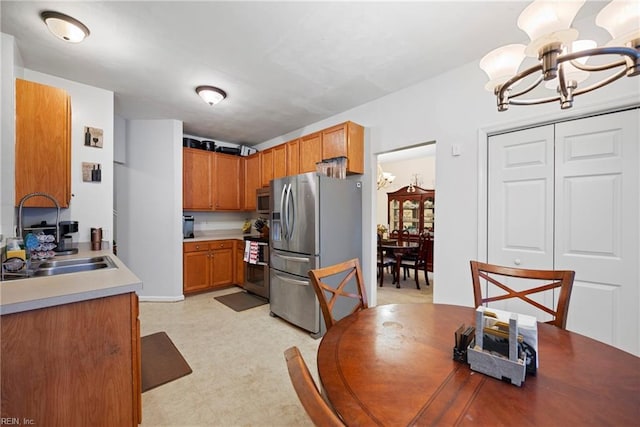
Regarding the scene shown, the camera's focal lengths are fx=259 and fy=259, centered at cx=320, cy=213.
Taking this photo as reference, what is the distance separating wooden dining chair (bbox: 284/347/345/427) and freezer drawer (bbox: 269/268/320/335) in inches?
87.2

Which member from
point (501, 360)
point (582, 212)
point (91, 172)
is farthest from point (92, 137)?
point (582, 212)

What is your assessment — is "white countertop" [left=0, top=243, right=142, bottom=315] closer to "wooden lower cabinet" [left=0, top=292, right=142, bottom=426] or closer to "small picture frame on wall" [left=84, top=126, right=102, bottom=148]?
"wooden lower cabinet" [left=0, top=292, right=142, bottom=426]

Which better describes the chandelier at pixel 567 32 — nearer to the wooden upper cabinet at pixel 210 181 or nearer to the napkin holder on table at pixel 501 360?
the napkin holder on table at pixel 501 360

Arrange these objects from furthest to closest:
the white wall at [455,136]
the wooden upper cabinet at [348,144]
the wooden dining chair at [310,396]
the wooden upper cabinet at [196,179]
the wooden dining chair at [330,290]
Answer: the wooden upper cabinet at [196,179] < the wooden upper cabinet at [348,144] < the white wall at [455,136] < the wooden dining chair at [330,290] < the wooden dining chair at [310,396]

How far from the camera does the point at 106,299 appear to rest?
1250 mm

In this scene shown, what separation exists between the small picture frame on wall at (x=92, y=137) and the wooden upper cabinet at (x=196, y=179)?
52.0 inches

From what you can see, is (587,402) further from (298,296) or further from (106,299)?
(298,296)

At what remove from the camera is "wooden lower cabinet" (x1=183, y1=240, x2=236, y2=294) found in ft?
12.8

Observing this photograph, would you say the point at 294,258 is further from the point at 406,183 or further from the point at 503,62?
the point at 406,183

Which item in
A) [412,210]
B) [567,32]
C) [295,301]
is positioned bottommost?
[295,301]

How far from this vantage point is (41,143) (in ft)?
6.45

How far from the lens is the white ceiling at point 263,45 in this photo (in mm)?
1697

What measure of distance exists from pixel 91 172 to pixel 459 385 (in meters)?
3.52

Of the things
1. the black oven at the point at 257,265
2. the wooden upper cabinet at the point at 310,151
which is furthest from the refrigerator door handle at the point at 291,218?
the black oven at the point at 257,265
